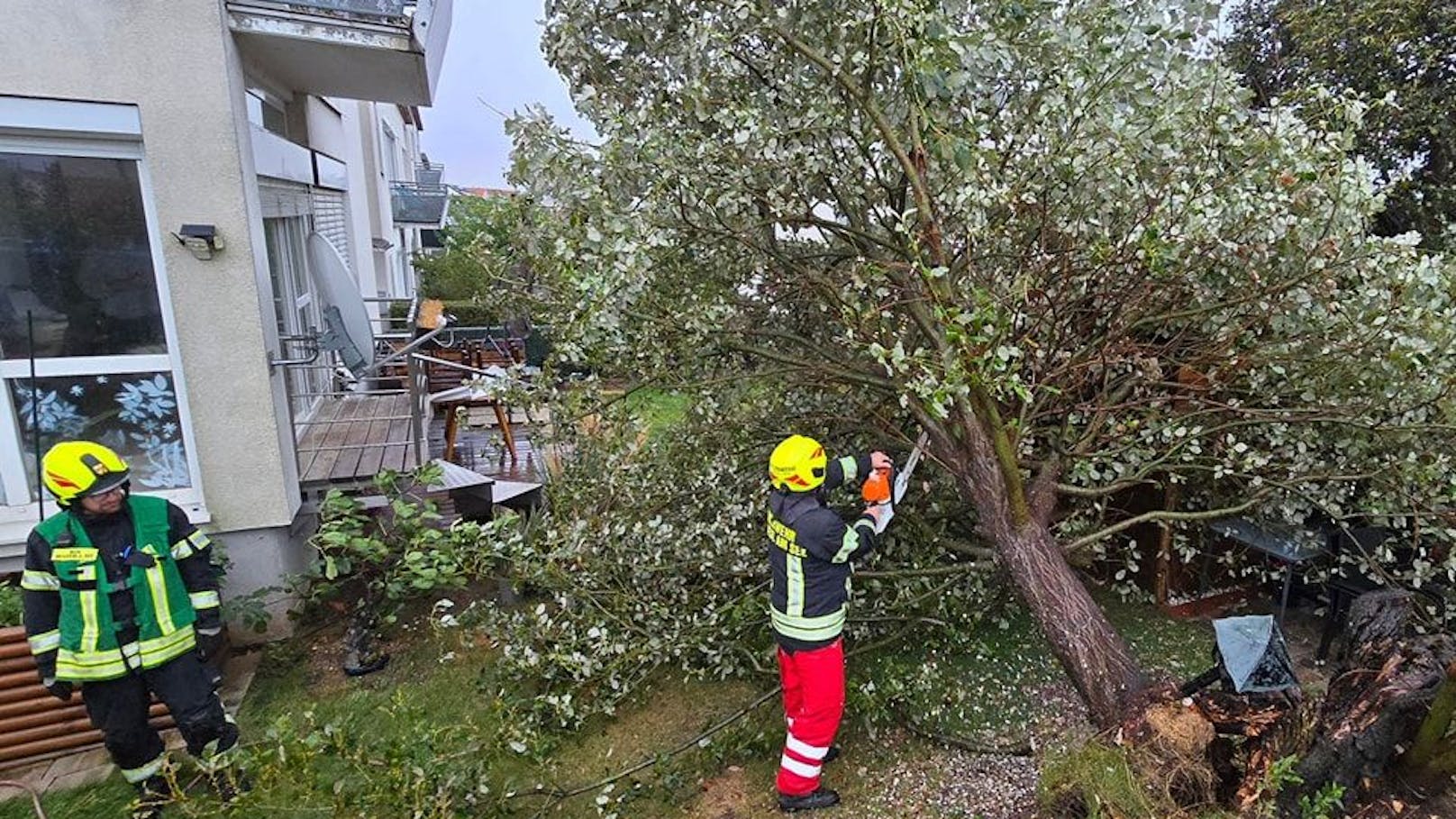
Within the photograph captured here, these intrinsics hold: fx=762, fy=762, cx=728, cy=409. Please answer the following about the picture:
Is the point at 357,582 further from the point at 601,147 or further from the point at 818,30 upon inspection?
the point at 818,30

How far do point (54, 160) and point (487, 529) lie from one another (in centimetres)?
316

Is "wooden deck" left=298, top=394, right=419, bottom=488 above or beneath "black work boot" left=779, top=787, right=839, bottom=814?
above

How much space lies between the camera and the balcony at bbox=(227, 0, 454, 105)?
4551mm

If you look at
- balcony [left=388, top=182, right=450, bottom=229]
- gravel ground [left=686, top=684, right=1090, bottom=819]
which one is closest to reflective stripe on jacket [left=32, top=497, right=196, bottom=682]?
gravel ground [left=686, top=684, right=1090, bottom=819]

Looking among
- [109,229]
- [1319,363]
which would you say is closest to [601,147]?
[109,229]

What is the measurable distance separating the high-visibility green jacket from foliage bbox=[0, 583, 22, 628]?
1028mm

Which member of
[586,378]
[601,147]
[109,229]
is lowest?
[586,378]

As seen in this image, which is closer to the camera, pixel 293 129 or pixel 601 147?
pixel 601 147

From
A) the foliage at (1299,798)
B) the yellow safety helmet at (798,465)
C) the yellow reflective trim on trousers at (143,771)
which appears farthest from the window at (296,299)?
the foliage at (1299,798)

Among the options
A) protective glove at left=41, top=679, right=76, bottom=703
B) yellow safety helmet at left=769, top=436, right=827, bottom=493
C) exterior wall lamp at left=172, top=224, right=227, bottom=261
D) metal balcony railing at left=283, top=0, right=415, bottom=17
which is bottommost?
protective glove at left=41, top=679, right=76, bottom=703

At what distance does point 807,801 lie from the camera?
3.59 metres

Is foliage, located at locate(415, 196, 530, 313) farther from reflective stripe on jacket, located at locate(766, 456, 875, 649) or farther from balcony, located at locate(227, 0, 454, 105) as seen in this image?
reflective stripe on jacket, located at locate(766, 456, 875, 649)

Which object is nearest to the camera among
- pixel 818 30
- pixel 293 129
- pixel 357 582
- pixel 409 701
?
pixel 818 30

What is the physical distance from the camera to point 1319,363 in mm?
3707
